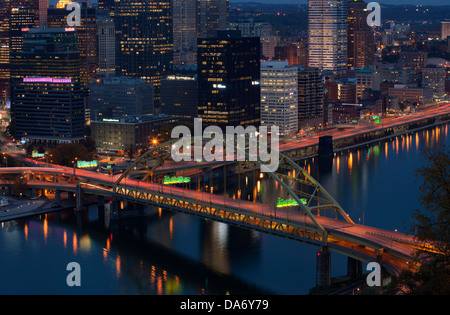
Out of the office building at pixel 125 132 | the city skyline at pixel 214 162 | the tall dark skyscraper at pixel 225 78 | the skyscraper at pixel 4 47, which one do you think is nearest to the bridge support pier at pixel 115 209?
the city skyline at pixel 214 162

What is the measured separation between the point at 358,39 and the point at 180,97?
179 feet

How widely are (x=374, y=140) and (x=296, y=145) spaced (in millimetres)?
9364

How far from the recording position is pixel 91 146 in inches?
2378

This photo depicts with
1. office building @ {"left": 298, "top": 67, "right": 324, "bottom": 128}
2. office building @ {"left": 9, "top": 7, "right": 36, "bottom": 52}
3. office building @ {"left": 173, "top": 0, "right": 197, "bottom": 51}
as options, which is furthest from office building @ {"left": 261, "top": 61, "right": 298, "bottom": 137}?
office building @ {"left": 173, "top": 0, "right": 197, "bottom": 51}

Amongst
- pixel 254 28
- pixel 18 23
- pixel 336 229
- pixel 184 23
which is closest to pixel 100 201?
pixel 336 229

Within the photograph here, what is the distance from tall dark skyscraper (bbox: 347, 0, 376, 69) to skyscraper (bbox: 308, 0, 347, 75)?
10.2 feet

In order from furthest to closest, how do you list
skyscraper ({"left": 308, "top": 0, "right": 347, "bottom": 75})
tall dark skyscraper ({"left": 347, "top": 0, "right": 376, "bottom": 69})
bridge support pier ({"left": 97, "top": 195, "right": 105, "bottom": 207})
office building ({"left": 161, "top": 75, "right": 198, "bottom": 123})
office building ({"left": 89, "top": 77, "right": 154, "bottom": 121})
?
tall dark skyscraper ({"left": 347, "top": 0, "right": 376, "bottom": 69}) < skyscraper ({"left": 308, "top": 0, "right": 347, "bottom": 75}) < office building ({"left": 161, "top": 75, "right": 198, "bottom": 123}) < office building ({"left": 89, "top": 77, "right": 154, "bottom": 121}) < bridge support pier ({"left": 97, "top": 195, "right": 105, "bottom": 207})

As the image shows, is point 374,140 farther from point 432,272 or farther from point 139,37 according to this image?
point 432,272

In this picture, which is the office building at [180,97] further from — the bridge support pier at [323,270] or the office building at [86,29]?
the bridge support pier at [323,270]

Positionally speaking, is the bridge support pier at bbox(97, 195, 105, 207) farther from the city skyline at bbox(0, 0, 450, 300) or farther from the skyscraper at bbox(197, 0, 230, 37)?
the skyscraper at bbox(197, 0, 230, 37)

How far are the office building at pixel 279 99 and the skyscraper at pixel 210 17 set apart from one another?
58.0 metres

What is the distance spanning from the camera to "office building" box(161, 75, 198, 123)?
73.2 meters

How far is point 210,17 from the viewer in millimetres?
131375

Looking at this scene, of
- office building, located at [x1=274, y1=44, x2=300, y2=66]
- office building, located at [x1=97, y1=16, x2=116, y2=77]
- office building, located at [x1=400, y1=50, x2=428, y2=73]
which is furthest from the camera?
office building, located at [x1=274, y1=44, x2=300, y2=66]
